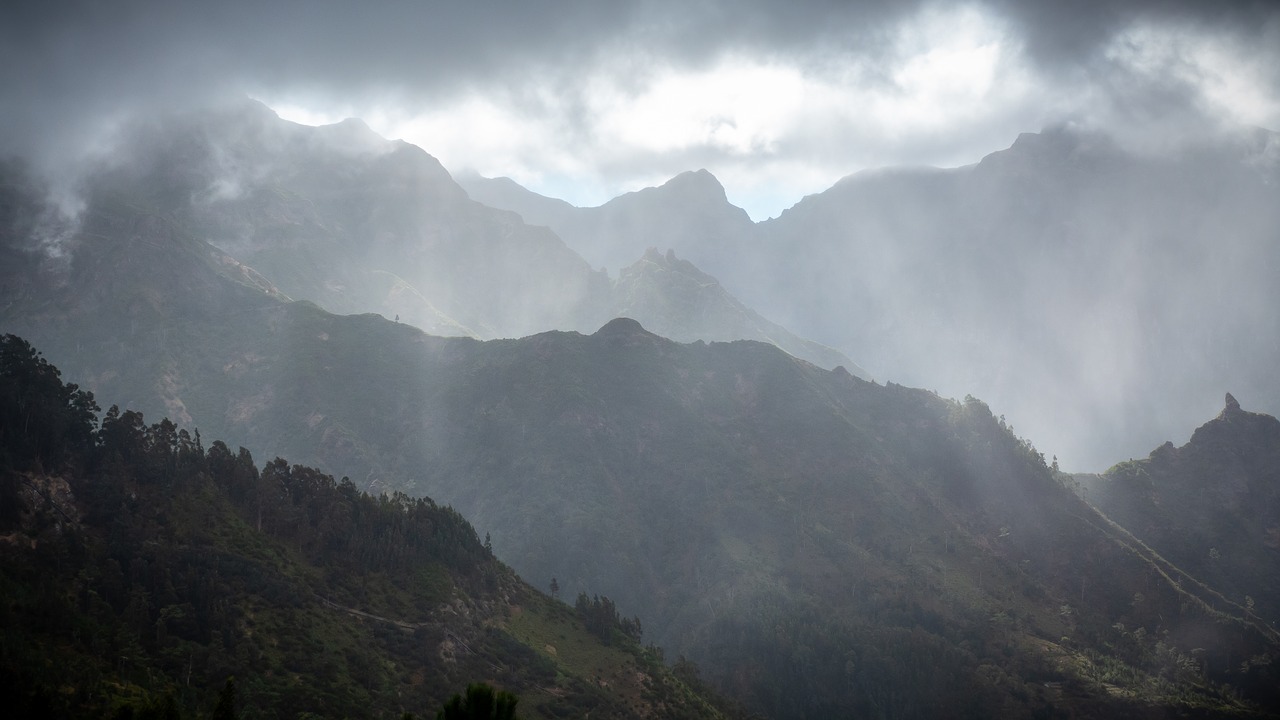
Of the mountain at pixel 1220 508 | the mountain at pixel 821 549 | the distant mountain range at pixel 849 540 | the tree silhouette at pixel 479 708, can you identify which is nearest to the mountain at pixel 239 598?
the tree silhouette at pixel 479 708

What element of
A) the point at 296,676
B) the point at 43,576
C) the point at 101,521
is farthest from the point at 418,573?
the point at 43,576

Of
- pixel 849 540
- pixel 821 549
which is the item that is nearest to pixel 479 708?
pixel 821 549

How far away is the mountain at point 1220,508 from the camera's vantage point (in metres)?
172

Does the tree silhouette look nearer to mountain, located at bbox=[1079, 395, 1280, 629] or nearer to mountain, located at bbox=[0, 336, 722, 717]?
mountain, located at bbox=[0, 336, 722, 717]

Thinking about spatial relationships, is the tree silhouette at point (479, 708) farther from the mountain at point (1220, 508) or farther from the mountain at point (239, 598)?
the mountain at point (1220, 508)

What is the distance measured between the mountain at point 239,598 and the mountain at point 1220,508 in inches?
5688

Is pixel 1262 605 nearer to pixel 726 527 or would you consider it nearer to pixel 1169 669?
pixel 1169 669

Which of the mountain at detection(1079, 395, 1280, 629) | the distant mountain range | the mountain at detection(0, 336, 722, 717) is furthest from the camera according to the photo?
the mountain at detection(1079, 395, 1280, 629)

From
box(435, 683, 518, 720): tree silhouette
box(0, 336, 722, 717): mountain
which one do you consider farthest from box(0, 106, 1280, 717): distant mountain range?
box(435, 683, 518, 720): tree silhouette

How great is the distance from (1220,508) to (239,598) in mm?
215582

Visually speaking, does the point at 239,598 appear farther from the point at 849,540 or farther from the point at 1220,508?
the point at 1220,508

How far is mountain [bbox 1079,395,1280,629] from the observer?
172 metres

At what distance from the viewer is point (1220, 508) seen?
183625 millimetres

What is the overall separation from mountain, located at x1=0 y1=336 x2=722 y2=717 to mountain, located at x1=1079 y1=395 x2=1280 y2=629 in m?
144
